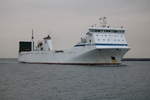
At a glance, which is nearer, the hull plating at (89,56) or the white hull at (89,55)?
the white hull at (89,55)

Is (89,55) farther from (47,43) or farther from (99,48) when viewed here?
(47,43)

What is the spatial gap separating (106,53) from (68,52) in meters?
9.78

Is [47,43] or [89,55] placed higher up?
[47,43]

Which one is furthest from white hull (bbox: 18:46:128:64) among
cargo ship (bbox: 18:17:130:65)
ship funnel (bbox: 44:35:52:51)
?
ship funnel (bbox: 44:35:52:51)

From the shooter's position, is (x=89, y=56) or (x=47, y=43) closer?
(x=89, y=56)

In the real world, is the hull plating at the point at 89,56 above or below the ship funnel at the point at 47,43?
below

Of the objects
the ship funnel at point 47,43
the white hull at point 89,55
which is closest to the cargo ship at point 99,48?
the white hull at point 89,55

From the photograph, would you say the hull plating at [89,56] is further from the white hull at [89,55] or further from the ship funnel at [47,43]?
the ship funnel at [47,43]

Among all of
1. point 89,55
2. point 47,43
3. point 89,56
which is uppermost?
point 47,43

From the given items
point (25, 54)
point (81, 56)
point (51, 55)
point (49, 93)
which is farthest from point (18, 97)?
point (25, 54)

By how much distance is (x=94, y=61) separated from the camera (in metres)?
47.4

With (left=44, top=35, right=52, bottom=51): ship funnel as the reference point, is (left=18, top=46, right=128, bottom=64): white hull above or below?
below

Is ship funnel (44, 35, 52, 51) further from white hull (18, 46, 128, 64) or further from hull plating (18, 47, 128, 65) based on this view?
hull plating (18, 47, 128, 65)

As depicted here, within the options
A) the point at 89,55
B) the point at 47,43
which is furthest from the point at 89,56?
the point at 47,43
